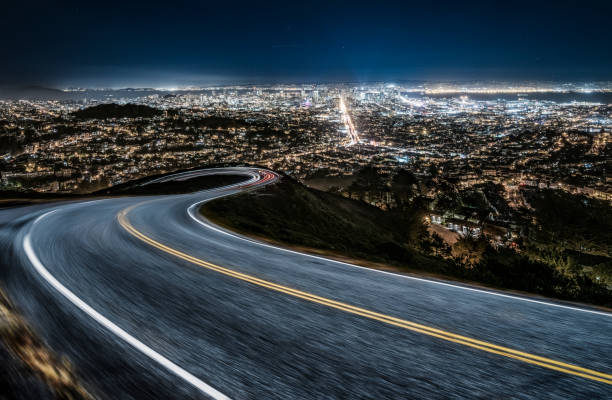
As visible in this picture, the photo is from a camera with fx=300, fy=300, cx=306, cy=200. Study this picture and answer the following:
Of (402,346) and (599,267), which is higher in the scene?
(402,346)

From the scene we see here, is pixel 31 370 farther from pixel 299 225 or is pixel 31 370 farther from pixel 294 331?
pixel 299 225

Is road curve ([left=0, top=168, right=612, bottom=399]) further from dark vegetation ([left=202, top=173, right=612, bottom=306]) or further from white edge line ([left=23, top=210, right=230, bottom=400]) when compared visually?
dark vegetation ([left=202, top=173, right=612, bottom=306])

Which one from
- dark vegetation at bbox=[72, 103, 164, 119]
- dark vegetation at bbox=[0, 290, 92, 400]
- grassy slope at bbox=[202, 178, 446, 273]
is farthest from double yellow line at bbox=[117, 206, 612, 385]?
dark vegetation at bbox=[72, 103, 164, 119]

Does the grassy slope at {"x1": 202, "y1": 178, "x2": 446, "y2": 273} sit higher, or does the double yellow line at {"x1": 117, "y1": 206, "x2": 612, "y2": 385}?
the double yellow line at {"x1": 117, "y1": 206, "x2": 612, "y2": 385}

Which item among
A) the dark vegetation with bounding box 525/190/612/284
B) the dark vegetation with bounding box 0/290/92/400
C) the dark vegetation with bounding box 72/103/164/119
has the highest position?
the dark vegetation with bounding box 72/103/164/119

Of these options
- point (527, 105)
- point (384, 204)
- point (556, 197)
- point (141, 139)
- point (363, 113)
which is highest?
point (527, 105)

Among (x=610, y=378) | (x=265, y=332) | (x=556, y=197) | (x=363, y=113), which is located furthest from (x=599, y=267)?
(x=363, y=113)

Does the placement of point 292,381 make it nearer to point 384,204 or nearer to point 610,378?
point 610,378

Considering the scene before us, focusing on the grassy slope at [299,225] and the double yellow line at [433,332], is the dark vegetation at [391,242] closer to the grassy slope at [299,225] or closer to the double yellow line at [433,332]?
the grassy slope at [299,225]
